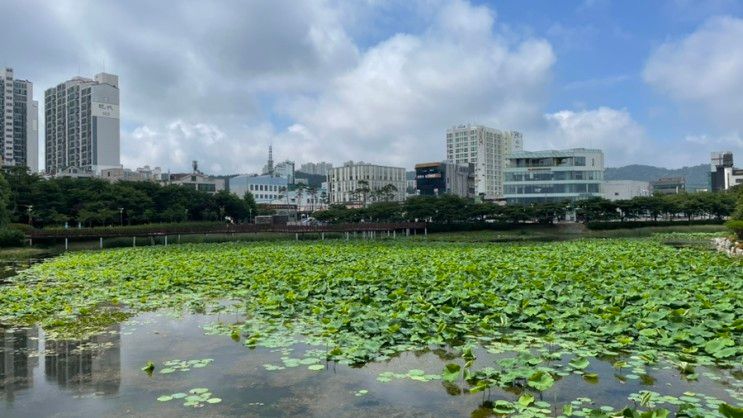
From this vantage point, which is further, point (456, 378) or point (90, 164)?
point (90, 164)

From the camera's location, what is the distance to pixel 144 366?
6930 mm

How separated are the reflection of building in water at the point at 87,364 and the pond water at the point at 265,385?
14 mm

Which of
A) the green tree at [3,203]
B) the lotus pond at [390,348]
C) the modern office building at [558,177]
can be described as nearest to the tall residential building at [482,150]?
the modern office building at [558,177]

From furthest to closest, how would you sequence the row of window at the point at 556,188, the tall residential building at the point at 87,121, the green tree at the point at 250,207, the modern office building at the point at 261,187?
the modern office building at the point at 261,187
the tall residential building at the point at 87,121
the green tree at the point at 250,207
the row of window at the point at 556,188

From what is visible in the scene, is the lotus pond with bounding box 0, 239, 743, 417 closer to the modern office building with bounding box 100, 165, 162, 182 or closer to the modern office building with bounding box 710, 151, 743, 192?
the modern office building with bounding box 100, 165, 162, 182

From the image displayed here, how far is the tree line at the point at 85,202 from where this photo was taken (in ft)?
168

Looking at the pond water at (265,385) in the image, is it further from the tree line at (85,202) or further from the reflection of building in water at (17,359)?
the tree line at (85,202)

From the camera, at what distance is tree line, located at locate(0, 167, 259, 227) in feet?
168

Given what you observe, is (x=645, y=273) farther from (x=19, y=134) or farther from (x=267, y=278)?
(x=19, y=134)

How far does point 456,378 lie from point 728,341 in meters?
3.44

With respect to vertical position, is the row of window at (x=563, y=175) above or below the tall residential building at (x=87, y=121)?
below

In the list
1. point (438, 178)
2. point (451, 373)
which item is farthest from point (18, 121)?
point (451, 373)

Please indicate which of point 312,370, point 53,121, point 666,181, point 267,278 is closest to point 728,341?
point 312,370

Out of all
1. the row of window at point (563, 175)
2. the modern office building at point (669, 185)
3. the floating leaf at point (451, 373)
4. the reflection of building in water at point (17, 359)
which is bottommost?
the reflection of building in water at point (17, 359)
